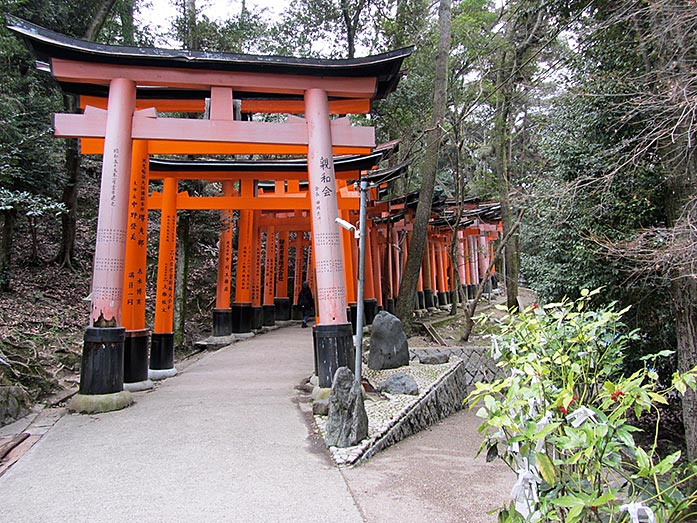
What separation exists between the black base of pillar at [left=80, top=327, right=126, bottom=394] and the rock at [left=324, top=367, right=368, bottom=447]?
296cm

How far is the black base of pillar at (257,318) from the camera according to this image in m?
14.6

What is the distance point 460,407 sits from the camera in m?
9.19

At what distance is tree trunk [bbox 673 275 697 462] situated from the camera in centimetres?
505

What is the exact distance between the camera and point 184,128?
6.36 metres

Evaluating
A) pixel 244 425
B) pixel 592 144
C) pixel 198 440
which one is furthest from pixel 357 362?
pixel 592 144

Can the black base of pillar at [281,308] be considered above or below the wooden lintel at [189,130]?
below

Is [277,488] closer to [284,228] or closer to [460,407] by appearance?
[460,407]

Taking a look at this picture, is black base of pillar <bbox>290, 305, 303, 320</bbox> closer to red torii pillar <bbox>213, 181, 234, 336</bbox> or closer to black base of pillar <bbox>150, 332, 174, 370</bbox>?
red torii pillar <bbox>213, 181, 234, 336</bbox>

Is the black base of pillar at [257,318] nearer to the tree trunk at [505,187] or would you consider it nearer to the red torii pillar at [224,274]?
the red torii pillar at [224,274]

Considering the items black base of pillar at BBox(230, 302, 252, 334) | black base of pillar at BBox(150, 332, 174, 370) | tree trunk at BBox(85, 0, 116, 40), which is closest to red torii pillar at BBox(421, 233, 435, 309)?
black base of pillar at BBox(230, 302, 252, 334)

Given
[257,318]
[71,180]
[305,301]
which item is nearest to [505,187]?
[305,301]

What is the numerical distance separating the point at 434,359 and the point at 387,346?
55.1 inches

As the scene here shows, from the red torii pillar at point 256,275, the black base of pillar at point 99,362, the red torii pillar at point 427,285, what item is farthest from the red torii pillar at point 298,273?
the black base of pillar at point 99,362

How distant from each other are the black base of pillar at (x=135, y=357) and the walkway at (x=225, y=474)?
0.89 metres
